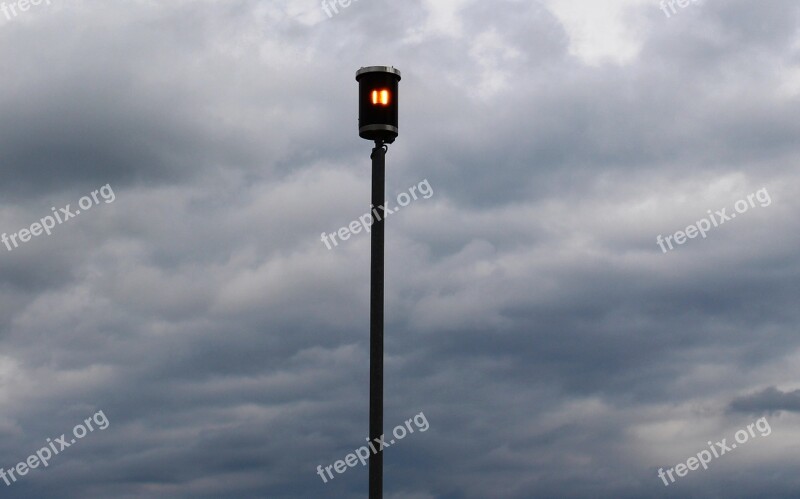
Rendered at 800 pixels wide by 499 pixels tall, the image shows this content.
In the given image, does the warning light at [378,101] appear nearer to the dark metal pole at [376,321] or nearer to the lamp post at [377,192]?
the lamp post at [377,192]

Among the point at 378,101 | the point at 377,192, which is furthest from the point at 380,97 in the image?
the point at 377,192

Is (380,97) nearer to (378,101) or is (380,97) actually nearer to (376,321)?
(378,101)

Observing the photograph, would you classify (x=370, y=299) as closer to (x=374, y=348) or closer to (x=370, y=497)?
(x=374, y=348)

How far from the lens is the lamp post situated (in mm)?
22250

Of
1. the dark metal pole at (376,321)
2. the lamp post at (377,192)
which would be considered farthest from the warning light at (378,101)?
the dark metal pole at (376,321)

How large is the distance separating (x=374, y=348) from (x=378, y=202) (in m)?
1.85

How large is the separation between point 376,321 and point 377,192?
1.66 meters

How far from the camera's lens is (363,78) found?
22859 mm

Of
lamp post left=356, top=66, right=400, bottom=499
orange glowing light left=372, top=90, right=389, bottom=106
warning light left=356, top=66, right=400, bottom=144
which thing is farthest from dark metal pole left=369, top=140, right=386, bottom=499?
orange glowing light left=372, top=90, right=389, bottom=106

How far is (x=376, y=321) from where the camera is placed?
2252cm

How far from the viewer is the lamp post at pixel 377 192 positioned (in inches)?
876

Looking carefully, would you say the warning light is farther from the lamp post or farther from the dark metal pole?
the dark metal pole

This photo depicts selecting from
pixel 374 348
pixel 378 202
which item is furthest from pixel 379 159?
pixel 374 348

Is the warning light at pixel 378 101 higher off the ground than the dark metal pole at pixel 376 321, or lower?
higher
